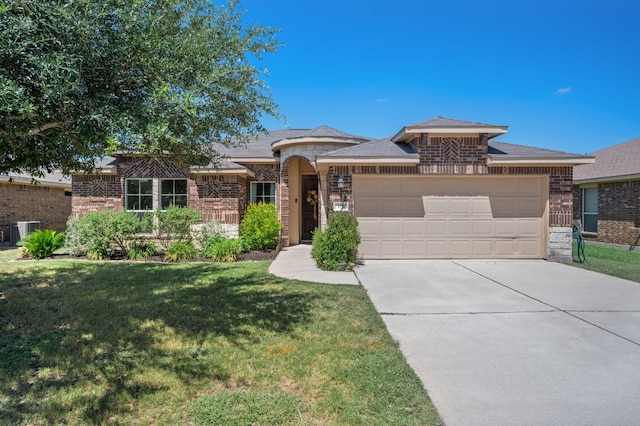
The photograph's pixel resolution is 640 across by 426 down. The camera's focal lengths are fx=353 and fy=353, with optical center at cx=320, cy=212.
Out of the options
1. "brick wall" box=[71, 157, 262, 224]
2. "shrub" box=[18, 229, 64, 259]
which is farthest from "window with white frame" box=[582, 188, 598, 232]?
"shrub" box=[18, 229, 64, 259]

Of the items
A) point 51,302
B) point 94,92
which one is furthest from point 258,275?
point 94,92

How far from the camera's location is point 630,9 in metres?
11.4

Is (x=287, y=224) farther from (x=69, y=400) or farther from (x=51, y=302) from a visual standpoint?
(x=69, y=400)

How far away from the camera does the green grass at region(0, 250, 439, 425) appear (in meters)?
2.77

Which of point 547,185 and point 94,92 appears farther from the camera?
point 547,185

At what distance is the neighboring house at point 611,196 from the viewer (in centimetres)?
1298

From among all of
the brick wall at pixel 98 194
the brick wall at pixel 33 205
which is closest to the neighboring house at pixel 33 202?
the brick wall at pixel 33 205

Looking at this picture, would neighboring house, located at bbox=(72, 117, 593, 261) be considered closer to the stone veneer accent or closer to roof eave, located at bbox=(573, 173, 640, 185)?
the stone veneer accent

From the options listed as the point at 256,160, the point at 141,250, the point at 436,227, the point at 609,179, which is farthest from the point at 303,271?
the point at 609,179

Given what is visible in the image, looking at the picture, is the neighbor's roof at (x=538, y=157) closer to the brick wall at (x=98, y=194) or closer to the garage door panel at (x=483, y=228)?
the garage door panel at (x=483, y=228)

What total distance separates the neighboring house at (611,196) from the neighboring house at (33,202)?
21740 millimetres

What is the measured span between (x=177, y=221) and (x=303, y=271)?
4.73 metres

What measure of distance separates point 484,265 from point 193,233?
8.56 metres

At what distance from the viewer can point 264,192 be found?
13.3 m
